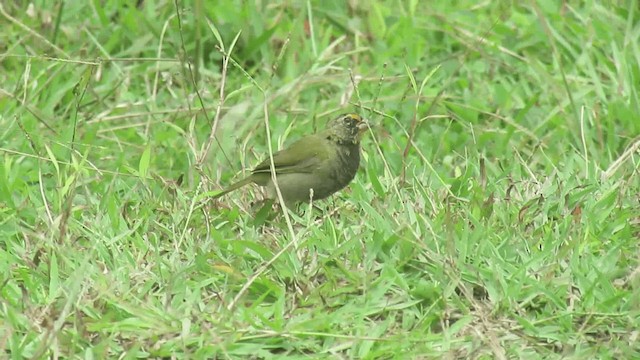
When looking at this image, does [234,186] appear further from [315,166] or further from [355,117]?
[355,117]

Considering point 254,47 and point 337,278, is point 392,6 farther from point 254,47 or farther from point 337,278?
point 337,278

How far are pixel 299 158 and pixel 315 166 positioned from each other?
5.5 inches

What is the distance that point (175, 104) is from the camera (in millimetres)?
7727

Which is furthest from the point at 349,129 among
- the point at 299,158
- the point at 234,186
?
the point at 234,186

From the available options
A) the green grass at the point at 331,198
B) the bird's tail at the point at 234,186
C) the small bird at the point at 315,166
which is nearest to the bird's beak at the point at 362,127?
the small bird at the point at 315,166

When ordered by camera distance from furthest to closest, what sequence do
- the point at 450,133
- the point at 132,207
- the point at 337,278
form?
the point at 450,133, the point at 132,207, the point at 337,278

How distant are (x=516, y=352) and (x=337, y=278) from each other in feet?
2.49

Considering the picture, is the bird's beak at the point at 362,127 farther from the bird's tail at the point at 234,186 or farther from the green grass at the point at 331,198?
the bird's tail at the point at 234,186

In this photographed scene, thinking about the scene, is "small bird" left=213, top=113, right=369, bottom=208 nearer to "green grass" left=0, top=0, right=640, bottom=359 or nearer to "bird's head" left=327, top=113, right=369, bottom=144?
"bird's head" left=327, top=113, right=369, bottom=144

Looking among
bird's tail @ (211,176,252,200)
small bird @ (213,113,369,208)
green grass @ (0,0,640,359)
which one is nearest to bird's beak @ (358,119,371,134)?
small bird @ (213,113,369,208)

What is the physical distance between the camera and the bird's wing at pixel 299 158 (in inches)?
239

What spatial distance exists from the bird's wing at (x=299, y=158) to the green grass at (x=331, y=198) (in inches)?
7.1

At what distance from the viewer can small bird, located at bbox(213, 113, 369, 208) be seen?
19.7ft

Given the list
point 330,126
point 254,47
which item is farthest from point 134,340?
point 254,47
